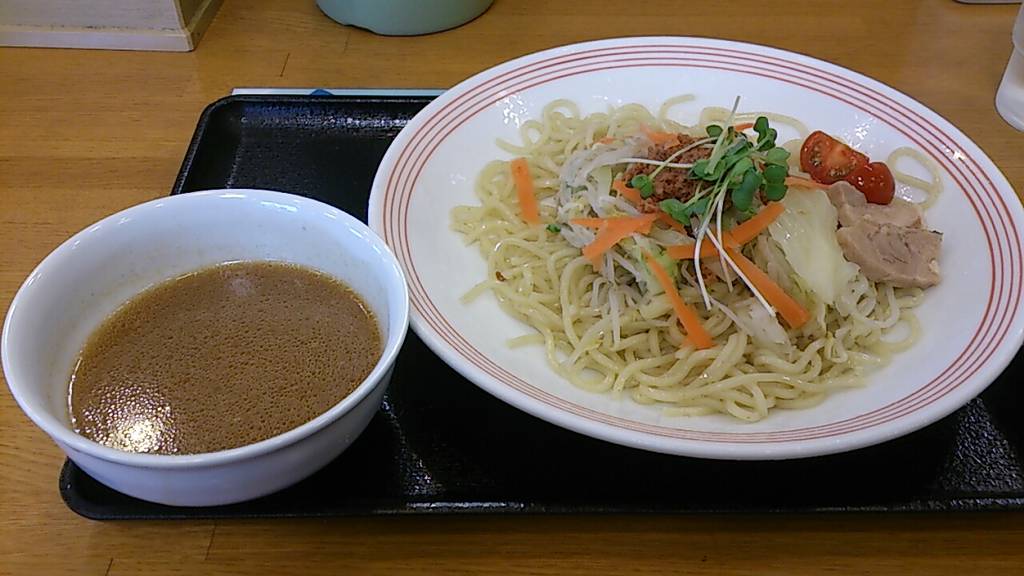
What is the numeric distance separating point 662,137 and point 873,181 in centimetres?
41

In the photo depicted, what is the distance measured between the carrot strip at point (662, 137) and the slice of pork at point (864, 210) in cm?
30

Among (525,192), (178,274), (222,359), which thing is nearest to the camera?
(222,359)

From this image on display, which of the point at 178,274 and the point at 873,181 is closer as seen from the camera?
the point at 178,274

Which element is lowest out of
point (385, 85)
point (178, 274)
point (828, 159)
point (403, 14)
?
point (385, 85)

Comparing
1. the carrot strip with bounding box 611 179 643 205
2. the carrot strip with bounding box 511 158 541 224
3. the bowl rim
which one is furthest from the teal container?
the bowl rim

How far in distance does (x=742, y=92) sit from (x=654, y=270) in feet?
2.20

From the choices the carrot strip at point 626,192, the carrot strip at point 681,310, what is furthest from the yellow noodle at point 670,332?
the carrot strip at point 626,192

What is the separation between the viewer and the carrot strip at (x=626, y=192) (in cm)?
153

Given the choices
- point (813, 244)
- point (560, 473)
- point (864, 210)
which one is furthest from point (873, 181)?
point (560, 473)

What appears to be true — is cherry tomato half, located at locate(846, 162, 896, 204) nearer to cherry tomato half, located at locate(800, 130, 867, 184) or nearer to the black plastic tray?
cherry tomato half, located at locate(800, 130, 867, 184)

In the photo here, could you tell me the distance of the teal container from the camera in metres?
2.45

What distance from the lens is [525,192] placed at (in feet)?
5.63

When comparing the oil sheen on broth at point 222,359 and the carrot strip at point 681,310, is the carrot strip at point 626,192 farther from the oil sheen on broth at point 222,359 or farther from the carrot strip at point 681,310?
the oil sheen on broth at point 222,359

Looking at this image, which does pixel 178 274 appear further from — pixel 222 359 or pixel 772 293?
pixel 772 293
